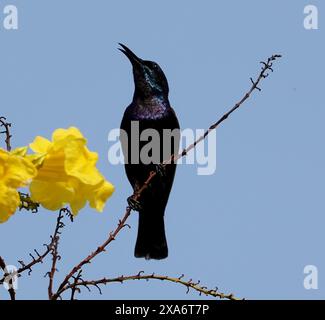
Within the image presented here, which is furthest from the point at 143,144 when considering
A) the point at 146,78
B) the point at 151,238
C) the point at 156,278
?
the point at 156,278

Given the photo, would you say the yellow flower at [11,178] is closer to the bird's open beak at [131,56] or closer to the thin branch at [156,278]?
the thin branch at [156,278]

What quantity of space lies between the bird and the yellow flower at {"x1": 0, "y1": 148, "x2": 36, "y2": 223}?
5.75 meters

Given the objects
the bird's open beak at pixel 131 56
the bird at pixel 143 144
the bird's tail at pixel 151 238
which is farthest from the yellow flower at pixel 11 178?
the bird's tail at pixel 151 238

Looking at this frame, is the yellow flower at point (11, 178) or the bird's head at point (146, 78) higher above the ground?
the bird's head at point (146, 78)

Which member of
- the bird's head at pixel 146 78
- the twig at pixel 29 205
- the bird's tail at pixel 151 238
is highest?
the bird's head at pixel 146 78

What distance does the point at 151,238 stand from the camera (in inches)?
303

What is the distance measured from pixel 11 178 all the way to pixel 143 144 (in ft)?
20.8

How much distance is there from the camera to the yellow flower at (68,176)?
110 cm

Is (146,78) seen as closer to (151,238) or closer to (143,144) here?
(143,144)

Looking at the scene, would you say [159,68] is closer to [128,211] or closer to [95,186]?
[128,211]

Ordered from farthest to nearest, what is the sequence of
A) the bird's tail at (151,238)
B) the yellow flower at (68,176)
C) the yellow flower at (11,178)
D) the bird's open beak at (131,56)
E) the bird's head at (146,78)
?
1. the bird's tail at (151,238)
2. the bird's head at (146,78)
3. the bird's open beak at (131,56)
4. the yellow flower at (68,176)
5. the yellow flower at (11,178)

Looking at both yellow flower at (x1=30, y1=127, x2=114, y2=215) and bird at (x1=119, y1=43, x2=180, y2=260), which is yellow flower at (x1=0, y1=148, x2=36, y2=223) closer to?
yellow flower at (x1=30, y1=127, x2=114, y2=215)
